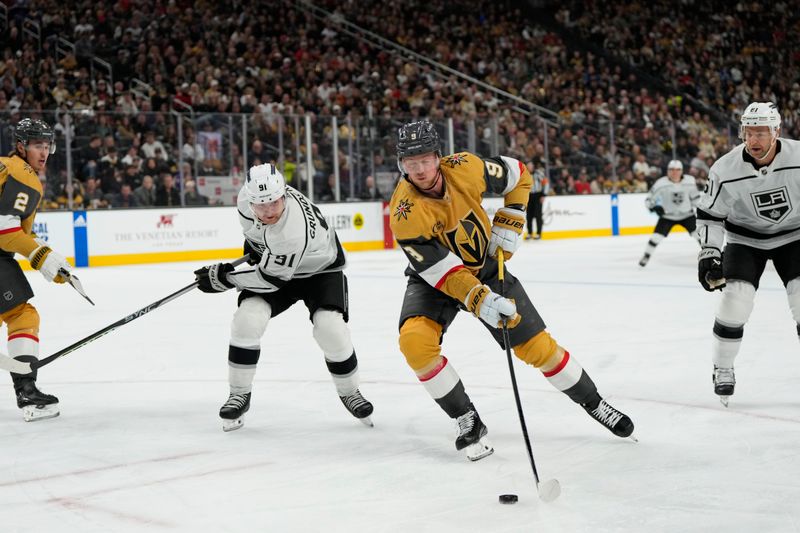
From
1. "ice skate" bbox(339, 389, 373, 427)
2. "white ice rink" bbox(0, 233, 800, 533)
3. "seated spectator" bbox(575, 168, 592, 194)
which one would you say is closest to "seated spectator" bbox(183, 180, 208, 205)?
"white ice rink" bbox(0, 233, 800, 533)

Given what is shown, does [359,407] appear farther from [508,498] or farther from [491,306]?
[508,498]

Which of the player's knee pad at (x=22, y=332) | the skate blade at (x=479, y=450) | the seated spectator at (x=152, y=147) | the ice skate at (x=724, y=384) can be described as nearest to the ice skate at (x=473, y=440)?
the skate blade at (x=479, y=450)

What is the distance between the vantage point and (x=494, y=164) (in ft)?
11.9

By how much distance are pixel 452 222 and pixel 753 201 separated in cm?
144

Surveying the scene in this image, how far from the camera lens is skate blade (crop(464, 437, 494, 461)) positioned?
10.9ft

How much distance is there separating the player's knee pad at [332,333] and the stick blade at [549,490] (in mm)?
1340

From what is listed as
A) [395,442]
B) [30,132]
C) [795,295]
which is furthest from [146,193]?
[795,295]

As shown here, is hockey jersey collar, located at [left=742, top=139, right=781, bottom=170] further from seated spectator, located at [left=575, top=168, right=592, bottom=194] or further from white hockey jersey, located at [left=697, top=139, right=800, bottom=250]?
seated spectator, located at [left=575, top=168, right=592, bottom=194]

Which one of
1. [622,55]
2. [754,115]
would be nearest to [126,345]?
[754,115]

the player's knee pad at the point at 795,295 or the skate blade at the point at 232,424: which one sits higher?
the player's knee pad at the point at 795,295

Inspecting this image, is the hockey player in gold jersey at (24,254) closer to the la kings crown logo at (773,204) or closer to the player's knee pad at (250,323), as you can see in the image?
the player's knee pad at (250,323)

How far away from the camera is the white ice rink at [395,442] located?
2734mm

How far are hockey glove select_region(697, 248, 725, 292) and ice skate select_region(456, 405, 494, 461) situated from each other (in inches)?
49.7

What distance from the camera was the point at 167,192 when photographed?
41.8 ft
